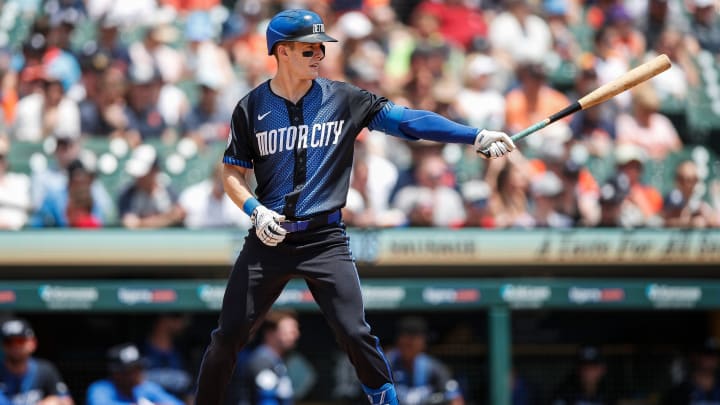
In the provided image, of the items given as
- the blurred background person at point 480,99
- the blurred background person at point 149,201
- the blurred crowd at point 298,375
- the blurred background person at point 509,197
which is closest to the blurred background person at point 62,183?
the blurred background person at point 149,201

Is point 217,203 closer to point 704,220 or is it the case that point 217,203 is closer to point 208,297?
Answer: point 208,297

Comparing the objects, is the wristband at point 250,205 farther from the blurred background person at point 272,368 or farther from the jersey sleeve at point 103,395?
the blurred background person at point 272,368

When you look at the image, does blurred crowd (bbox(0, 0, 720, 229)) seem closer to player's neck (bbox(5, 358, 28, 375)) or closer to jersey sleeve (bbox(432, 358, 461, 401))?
jersey sleeve (bbox(432, 358, 461, 401))

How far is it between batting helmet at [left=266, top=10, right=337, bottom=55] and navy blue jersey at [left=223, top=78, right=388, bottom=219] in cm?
27

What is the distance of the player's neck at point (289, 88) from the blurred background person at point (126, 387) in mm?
2799

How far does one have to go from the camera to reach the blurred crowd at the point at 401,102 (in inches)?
340

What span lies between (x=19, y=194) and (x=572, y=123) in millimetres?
4728

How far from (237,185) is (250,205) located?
0.57 ft

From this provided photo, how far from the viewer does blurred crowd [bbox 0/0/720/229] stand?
8.63 meters

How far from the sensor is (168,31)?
35.5 ft

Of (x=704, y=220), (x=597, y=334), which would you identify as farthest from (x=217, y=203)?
(x=704, y=220)

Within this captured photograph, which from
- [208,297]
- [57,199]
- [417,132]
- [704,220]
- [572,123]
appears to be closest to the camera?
[417,132]

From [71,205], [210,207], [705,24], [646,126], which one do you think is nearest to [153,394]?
[71,205]

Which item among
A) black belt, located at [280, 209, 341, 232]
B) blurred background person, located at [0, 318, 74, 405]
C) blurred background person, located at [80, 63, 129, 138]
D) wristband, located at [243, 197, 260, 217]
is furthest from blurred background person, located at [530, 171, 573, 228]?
wristband, located at [243, 197, 260, 217]
